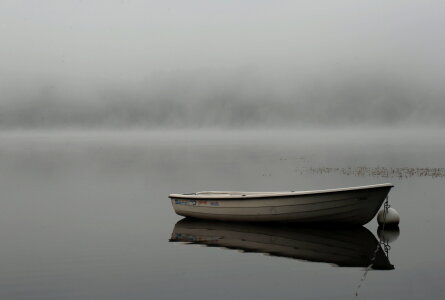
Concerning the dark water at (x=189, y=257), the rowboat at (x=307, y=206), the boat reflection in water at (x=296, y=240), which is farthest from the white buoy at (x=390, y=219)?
the rowboat at (x=307, y=206)

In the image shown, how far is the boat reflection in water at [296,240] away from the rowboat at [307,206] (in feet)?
1.87

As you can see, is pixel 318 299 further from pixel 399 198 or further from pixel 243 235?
pixel 399 198

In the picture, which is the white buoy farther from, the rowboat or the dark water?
the rowboat

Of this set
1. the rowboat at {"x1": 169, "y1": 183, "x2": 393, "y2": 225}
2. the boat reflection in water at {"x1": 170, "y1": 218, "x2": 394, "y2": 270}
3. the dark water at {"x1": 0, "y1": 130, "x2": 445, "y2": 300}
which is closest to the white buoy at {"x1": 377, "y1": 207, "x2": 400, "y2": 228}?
the dark water at {"x1": 0, "y1": 130, "x2": 445, "y2": 300}

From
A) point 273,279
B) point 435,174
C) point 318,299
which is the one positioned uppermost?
point 435,174

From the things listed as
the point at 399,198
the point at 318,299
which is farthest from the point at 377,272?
the point at 399,198

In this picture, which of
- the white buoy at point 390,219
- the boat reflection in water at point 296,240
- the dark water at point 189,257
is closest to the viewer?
the dark water at point 189,257

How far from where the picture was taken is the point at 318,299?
17.1m

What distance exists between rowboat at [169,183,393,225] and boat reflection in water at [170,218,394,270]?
0.57 meters

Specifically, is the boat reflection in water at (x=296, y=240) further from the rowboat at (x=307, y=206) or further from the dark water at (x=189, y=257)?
the rowboat at (x=307, y=206)

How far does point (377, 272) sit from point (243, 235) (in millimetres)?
8630

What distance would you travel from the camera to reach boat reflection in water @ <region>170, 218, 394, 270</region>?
2228cm

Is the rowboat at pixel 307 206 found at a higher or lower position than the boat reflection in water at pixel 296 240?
higher

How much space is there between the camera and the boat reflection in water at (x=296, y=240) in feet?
73.1
